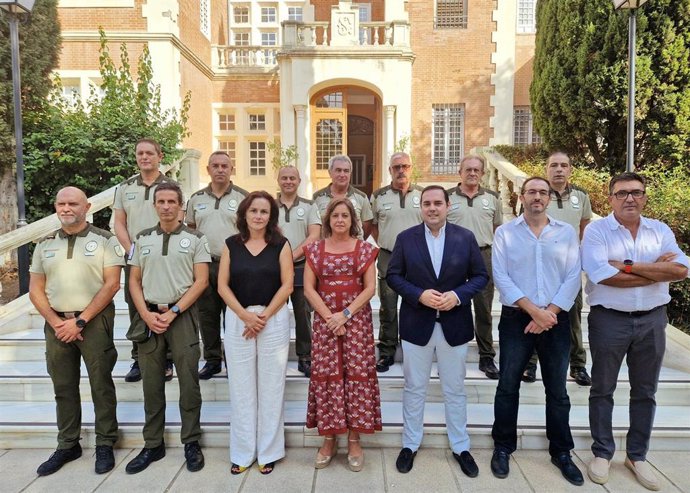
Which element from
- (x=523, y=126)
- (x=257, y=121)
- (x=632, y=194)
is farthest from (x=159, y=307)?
(x=523, y=126)

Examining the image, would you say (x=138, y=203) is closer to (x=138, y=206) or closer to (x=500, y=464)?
(x=138, y=206)

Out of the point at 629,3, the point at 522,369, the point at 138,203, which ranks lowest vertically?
the point at 522,369

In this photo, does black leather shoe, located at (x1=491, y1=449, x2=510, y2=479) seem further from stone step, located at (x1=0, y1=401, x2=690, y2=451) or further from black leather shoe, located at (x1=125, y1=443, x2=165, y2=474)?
black leather shoe, located at (x1=125, y1=443, x2=165, y2=474)

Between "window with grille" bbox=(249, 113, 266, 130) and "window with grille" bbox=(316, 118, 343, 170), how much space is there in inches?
124

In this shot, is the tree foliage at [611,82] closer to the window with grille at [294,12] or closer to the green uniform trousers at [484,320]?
Answer: the green uniform trousers at [484,320]

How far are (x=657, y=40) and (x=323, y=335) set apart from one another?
287 inches

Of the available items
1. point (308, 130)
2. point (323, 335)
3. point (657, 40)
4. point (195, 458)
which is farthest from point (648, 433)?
point (308, 130)

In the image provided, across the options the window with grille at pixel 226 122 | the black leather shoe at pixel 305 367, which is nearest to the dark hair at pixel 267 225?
the black leather shoe at pixel 305 367

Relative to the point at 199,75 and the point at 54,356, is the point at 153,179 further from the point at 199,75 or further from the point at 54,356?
the point at 199,75

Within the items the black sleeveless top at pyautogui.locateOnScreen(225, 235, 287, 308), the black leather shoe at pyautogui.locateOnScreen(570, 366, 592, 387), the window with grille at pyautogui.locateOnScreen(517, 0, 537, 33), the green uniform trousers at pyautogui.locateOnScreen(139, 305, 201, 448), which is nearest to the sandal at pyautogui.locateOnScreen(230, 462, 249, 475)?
the green uniform trousers at pyautogui.locateOnScreen(139, 305, 201, 448)

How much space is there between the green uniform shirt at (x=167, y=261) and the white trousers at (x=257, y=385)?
455 mm

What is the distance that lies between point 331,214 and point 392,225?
1.30 m

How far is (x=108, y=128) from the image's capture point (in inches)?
327

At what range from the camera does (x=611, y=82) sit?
7898mm
